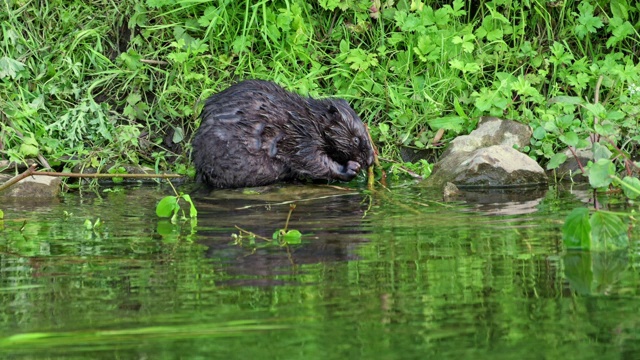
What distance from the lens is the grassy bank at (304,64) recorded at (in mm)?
8453

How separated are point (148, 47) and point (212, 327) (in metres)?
5.83

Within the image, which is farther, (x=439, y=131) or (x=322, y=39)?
(x=322, y=39)

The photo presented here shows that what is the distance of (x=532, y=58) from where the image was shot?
350 inches

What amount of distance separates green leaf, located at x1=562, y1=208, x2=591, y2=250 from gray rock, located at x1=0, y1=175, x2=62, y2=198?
12.8ft

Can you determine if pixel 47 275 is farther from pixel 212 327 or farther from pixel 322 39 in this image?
pixel 322 39

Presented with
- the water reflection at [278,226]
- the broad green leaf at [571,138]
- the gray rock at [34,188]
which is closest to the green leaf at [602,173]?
the water reflection at [278,226]

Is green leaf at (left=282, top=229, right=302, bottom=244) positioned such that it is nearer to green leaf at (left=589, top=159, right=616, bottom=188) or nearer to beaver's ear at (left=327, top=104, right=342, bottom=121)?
green leaf at (left=589, top=159, right=616, bottom=188)

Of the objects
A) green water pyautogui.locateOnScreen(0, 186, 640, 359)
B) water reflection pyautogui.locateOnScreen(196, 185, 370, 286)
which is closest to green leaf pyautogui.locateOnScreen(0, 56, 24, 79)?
water reflection pyautogui.locateOnScreen(196, 185, 370, 286)

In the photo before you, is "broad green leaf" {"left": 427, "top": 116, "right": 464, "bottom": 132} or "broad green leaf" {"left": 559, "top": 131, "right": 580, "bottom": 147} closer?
"broad green leaf" {"left": 559, "top": 131, "right": 580, "bottom": 147}

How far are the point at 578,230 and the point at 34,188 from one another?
402 cm

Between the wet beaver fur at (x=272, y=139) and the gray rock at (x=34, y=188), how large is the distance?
102cm

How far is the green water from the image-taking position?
11.2ft

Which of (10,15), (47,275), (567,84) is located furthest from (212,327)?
(10,15)

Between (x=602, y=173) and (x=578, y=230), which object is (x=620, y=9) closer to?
(x=602, y=173)
